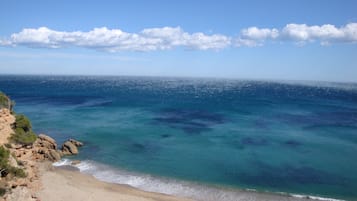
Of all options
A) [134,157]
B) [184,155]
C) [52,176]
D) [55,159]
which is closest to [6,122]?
[55,159]

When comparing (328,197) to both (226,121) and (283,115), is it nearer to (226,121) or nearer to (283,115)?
(226,121)

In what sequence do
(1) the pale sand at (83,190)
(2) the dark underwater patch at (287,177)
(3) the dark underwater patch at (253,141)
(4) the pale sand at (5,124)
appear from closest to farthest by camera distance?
1. (1) the pale sand at (83,190)
2. (2) the dark underwater patch at (287,177)
3. (4) the pale sand at (5,124)
4. (3) the dark underwater patch at (253,141)

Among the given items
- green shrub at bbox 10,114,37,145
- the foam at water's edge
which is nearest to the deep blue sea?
the foam at water's edge

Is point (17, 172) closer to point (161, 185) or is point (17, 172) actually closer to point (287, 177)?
point (161, 185)

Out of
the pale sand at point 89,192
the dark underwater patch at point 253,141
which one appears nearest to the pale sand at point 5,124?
the pale sand at point 89,192

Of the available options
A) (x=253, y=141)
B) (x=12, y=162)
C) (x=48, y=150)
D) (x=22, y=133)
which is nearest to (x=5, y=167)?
(x=12, y=162)

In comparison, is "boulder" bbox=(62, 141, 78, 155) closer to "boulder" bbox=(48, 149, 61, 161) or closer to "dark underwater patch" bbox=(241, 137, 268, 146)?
"boulder" bbox=(48, 149, 61, 161)

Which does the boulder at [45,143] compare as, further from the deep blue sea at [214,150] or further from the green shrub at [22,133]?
→ the deep blue sea at [214,150]
